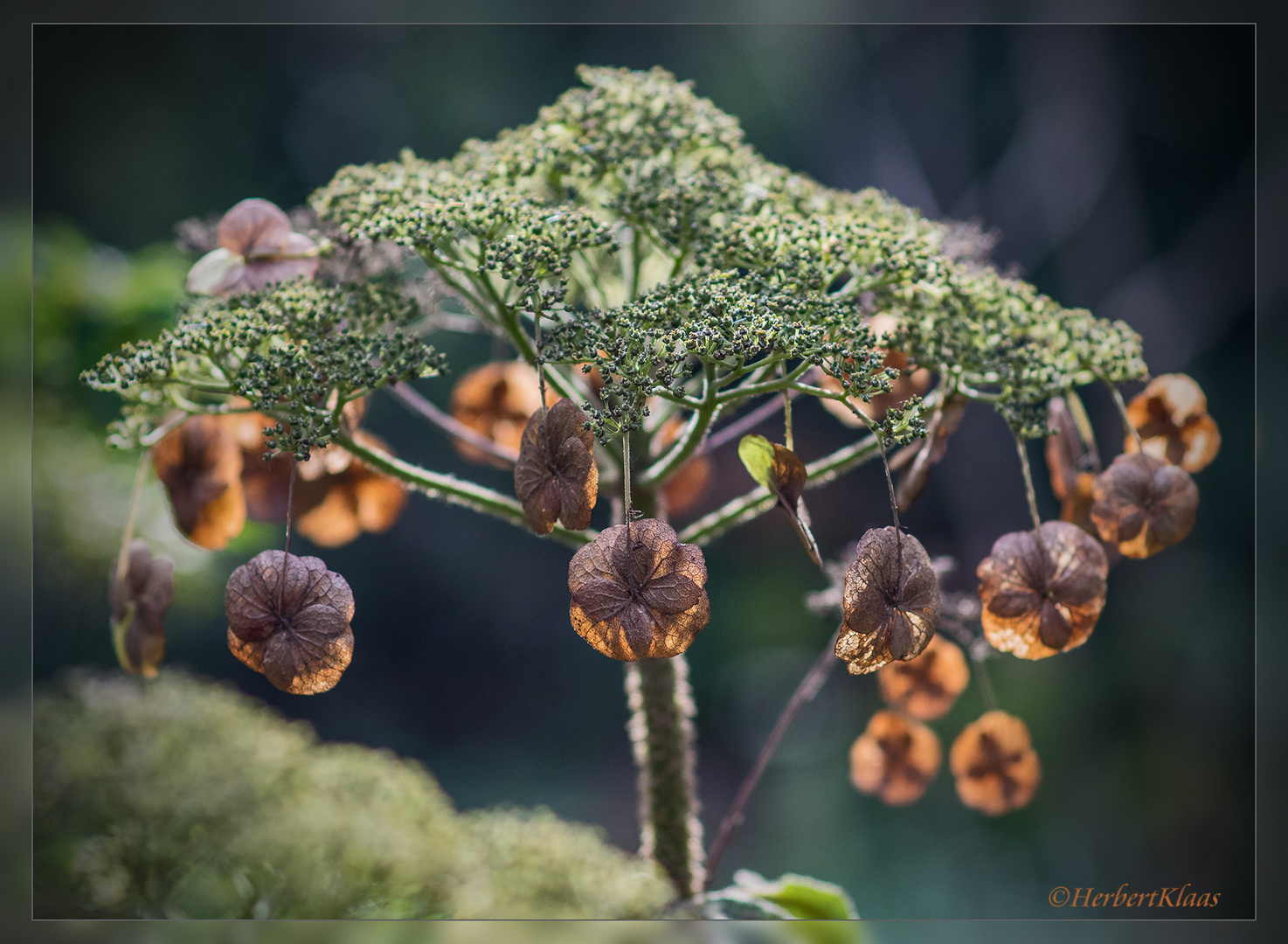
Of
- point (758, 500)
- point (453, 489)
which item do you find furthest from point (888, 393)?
point (453, 489)

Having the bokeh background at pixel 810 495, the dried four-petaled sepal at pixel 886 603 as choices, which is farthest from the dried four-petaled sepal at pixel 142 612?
the dried four-petaled sepal at pixel 886 603

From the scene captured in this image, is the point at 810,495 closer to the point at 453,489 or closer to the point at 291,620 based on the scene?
the point at 453,489

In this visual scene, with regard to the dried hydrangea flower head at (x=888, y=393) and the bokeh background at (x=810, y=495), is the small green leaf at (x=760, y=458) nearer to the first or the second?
the dried hydrangea flower head at (x=888, y=393)

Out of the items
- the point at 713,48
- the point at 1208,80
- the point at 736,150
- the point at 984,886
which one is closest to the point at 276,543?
the point at 736,150

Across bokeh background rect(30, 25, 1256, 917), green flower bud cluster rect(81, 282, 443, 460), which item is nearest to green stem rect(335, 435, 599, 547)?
green flower bud cluster rect(81, 282, 443, 460)

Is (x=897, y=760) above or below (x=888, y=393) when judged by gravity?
below

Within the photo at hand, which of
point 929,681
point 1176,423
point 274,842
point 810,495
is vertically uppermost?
point 810,495
